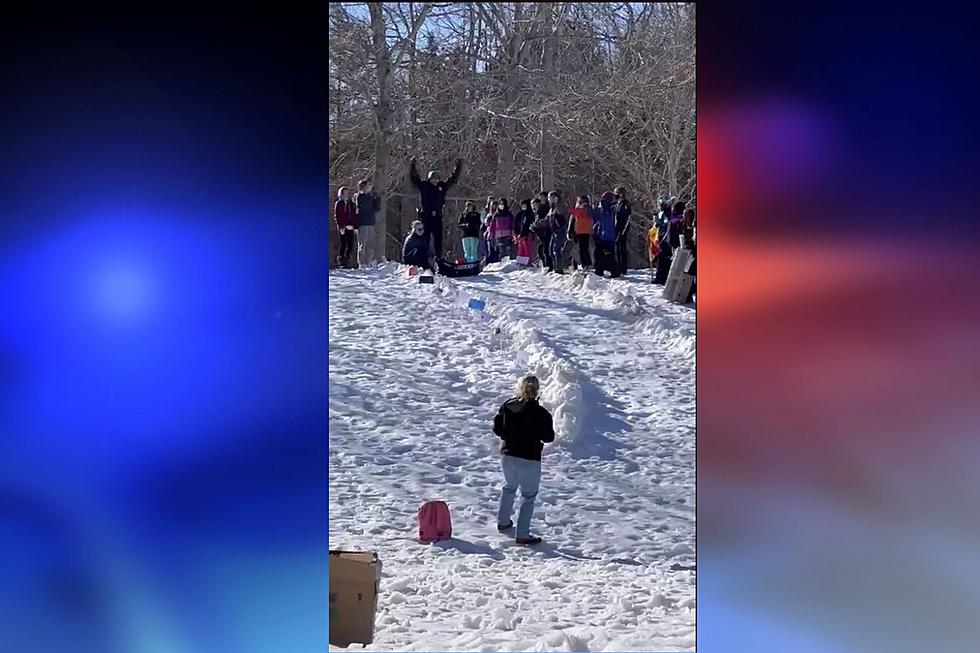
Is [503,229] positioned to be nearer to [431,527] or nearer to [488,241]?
[488,241]

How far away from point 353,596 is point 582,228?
26.7ft

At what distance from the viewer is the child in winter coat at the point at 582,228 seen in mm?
11602

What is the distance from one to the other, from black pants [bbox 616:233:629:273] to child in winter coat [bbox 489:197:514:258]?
1193mm

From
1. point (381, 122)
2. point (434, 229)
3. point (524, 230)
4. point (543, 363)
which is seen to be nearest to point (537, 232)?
point (524, 230)

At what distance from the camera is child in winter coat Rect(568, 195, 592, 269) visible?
11.6 meters

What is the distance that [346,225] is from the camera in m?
11.5

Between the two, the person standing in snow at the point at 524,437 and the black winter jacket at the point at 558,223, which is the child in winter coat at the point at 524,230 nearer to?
the black winter jacket at the point at 558,223

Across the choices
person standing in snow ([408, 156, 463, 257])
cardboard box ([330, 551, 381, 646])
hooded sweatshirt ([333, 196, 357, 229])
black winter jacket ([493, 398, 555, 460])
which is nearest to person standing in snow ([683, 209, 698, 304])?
person standing in snow ([408, 156, 463, 257])

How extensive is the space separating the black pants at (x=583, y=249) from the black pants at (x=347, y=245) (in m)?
2.42

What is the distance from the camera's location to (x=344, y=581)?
3.87m
